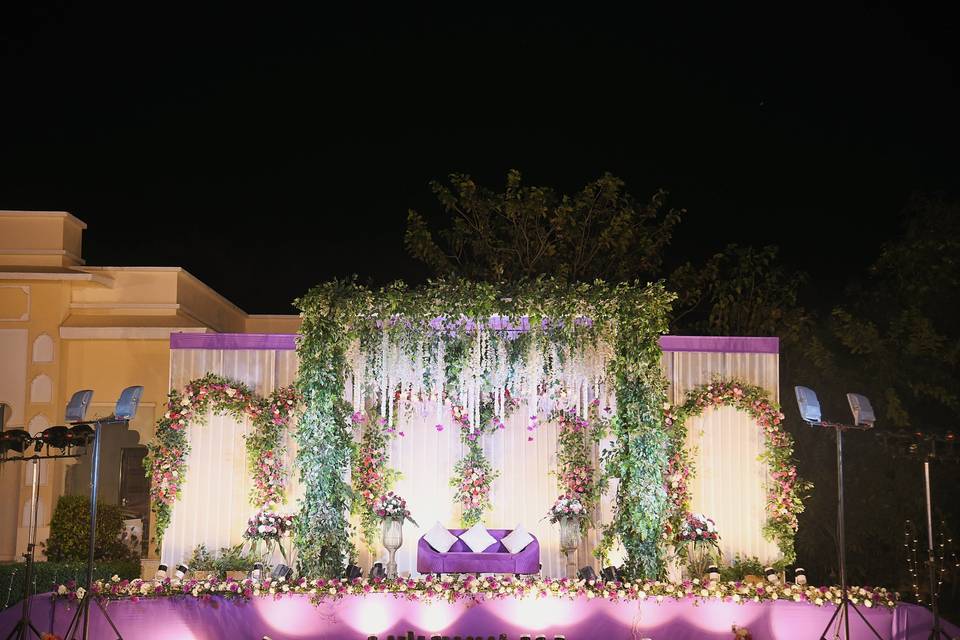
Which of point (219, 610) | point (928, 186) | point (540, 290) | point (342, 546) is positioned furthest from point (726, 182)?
point (219, 610)

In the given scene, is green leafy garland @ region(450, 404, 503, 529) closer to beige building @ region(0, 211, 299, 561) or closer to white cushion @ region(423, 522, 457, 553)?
white cushion @ region(423, 522, 457, 553)

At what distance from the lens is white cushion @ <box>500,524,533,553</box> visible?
10250 millimetres

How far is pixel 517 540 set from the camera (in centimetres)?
1032

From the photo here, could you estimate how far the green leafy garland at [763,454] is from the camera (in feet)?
33.4

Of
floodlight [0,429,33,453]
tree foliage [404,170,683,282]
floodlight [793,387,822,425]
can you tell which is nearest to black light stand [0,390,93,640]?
floodlight [0,429,33,453]

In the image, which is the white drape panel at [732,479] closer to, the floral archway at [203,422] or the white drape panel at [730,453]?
the white drape panel at [730,453]

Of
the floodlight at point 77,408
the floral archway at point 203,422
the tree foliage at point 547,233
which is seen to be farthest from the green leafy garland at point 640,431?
the tree foliage at point 547,233

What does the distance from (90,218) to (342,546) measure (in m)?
13.9

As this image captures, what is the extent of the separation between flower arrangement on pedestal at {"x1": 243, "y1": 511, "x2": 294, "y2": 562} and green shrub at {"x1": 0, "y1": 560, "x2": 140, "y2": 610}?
161 cm

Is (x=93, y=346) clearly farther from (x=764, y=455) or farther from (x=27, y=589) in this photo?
(x=764, y=455)

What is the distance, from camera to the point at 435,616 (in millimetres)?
8094

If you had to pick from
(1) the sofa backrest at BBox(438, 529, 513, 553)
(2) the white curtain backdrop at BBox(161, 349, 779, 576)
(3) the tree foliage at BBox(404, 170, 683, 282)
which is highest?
(3) the tree foliage at BBox(404, 170, 683, 282)

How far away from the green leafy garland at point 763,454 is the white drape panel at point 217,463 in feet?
12.9

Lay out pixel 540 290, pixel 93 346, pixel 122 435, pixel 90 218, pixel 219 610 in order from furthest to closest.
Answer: pixel 90 218 < pixel 122 435 < pixel 93 346 < pixel 540 290 < pixel 219 610
